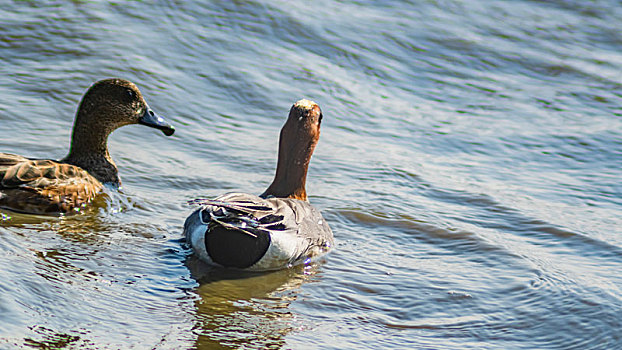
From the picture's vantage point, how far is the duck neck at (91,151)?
25.0ft

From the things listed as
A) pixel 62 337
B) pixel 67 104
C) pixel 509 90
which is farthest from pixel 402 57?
pixel 62 337

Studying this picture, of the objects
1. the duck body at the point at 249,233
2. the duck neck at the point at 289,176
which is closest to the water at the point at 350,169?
the duck body at the point at 249,233

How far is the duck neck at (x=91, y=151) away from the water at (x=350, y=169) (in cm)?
28

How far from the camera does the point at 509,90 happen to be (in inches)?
467

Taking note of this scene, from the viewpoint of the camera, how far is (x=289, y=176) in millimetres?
7344

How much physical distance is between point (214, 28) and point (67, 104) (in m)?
3.54

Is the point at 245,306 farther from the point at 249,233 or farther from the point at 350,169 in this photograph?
the point at 350,169

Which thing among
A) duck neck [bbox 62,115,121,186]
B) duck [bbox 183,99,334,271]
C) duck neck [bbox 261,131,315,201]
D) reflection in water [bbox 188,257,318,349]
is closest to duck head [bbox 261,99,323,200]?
duck neck [bbox 261,131,315,201]

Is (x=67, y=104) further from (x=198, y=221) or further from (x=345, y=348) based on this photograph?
(x=345, y=348)

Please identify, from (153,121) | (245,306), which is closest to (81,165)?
(153,121)

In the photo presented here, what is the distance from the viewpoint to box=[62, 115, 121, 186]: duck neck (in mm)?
7633

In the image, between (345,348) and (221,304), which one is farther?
(221,304)

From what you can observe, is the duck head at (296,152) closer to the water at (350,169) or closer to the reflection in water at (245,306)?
the water at (350,169)

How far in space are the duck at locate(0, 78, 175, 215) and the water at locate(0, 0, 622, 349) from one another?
176mm
